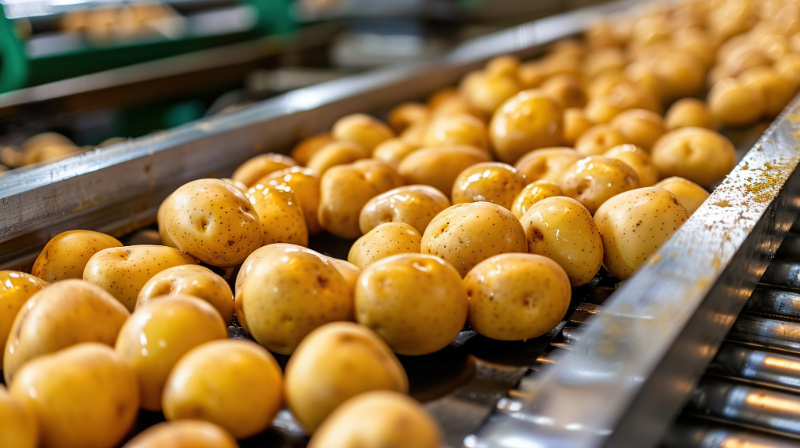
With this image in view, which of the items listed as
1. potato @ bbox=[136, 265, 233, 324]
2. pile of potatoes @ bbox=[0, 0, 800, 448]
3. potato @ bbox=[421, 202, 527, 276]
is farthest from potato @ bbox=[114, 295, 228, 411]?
potato @ bbox=[421, 202, 527, 276]

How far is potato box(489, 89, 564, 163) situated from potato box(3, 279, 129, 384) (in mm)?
1306

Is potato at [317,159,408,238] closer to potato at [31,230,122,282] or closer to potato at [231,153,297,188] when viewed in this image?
potato at [231,153,297,188]

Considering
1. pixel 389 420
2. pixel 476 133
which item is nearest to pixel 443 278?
pixel 389 420

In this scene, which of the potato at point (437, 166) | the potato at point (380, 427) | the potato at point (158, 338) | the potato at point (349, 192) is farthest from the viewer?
the potato at point (437, 166)

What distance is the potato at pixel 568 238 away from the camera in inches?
51.0

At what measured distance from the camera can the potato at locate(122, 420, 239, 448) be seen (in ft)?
2.48

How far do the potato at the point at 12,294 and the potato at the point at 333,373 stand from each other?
0.56 meters

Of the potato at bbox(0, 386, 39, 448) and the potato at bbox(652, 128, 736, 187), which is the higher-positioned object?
the potato at bbox(652, 128, 736, 187)

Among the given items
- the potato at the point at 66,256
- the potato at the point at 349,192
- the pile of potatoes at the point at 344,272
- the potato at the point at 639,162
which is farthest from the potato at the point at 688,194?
the potato at the point at 66,256

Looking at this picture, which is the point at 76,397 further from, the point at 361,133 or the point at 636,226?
the point at 361,133

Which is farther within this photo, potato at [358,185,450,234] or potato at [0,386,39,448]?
potato at [358,185,450,234]

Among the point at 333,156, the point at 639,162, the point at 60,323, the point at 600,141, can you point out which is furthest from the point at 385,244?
the point at 600,141

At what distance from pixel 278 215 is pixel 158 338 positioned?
23.0 inches

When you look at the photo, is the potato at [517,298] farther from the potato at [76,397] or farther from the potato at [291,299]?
the potato at [76,397]
